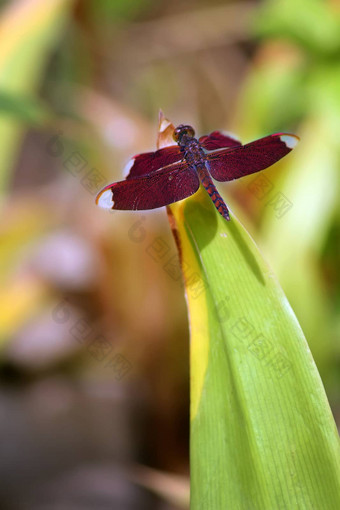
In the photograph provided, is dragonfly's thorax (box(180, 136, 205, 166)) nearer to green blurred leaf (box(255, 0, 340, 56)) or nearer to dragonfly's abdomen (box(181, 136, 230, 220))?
dragonfly's abdomen (box(181, 136, 230, 220))

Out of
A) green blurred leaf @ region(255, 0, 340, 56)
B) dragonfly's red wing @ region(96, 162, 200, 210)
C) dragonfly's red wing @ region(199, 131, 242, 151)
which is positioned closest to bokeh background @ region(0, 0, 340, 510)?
green blurred leaf @ region(255, 0, 340, 56)

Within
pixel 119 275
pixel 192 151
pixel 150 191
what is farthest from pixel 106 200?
pixel 119 275

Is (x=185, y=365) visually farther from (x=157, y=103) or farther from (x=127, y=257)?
(x=157, y=103)

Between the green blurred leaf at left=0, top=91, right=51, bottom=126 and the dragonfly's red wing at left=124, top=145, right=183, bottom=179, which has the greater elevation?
the green blurred leaf at left=0, top=91, right=51, bottom=126

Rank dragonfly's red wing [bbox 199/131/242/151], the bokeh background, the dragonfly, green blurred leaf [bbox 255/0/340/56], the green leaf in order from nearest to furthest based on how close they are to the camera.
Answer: the green leaf
the dragonfly
dragonfly's red wing [bbox 199/131/242/151]
the bokeh background
green blurred leaf [bbox 255/0/340/56]

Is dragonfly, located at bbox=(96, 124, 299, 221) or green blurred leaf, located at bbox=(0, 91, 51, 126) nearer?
dragonfly, located at bbox=(96, 124, 299, 221)

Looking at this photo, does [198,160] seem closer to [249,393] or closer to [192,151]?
[192,151]
